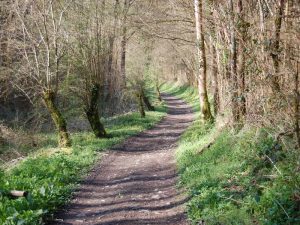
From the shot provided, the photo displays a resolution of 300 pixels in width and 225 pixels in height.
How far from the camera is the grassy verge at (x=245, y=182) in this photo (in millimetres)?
6422

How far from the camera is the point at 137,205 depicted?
9148 millimetres

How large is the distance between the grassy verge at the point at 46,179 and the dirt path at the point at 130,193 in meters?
0.37

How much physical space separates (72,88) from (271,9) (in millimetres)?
11958

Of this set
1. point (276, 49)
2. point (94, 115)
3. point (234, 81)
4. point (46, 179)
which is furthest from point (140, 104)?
point (276, 49)

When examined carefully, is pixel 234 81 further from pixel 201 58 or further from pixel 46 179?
pixel 201 58

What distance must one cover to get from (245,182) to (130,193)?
3234 millimetres

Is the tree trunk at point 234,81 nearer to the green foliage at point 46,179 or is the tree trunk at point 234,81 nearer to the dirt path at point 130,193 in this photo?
the dirt path at point 130,193

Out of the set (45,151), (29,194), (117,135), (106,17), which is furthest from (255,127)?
(106,17)

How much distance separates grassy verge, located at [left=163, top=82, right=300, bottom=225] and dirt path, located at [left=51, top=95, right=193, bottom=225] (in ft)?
1.70

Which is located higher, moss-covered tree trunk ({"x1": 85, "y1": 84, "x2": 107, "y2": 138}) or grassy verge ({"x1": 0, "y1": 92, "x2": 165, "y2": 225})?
moss-covered tree trunk ({"x1": 85, "y1": 84, "x2": 107, "y2": 138})

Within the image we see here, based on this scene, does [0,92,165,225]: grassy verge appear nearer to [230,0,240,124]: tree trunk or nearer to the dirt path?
the dirt path

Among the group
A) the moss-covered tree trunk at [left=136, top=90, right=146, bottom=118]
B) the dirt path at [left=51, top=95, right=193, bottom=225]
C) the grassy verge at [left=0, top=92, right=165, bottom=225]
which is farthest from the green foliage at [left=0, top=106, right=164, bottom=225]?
the moss-covered tree trunk at [left=136, top=90, right=146, bottom=118]

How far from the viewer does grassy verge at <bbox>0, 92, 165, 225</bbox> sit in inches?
316

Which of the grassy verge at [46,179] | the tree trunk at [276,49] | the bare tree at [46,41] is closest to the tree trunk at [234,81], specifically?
the tree trunk at [276,49]
